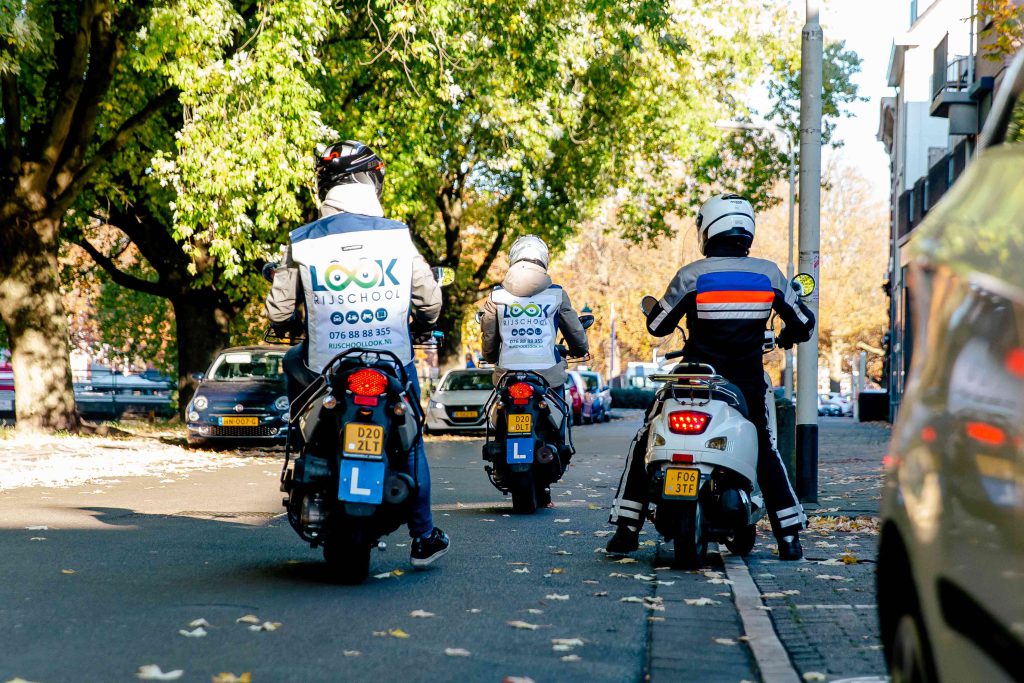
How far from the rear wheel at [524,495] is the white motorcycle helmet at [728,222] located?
3.34 metres

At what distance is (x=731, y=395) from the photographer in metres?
7.60

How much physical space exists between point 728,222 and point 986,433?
5508 millimetres

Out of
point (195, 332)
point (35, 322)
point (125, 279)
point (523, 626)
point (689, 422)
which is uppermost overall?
point (125, 279)

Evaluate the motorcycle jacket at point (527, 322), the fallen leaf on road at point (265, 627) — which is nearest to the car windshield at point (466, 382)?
the motorcycle jacket at point (527, 322)

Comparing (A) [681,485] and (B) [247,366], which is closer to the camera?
(A) [681,485]

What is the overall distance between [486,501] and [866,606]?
238 inches

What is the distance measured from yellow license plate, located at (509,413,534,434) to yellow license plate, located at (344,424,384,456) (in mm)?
4270

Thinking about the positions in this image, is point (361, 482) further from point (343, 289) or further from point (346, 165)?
point (346, 165)

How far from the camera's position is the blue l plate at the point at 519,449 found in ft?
35.4

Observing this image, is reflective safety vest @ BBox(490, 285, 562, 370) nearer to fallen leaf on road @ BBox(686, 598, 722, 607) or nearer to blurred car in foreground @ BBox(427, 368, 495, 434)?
fallen leaf on road @ BBox(686, 598, 722, 607)

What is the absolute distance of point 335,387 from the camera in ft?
22.1

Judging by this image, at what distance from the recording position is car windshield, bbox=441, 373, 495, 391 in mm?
28016

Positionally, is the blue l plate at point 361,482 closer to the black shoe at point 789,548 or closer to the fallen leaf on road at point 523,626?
the fallen leaf on road at point 523,626

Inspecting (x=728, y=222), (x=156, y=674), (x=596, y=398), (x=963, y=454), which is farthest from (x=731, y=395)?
(x=596, y=398)
